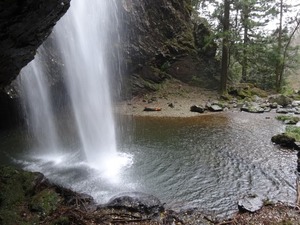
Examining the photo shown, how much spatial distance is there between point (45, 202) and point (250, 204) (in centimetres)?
410

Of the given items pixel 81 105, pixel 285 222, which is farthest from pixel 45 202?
pixel 81 105

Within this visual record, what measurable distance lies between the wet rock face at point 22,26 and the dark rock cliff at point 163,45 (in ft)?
41.6

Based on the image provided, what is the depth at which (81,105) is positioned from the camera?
46.6ft

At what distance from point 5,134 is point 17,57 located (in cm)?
735

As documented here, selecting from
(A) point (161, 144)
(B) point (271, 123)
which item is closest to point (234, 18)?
(B) point (271, 123)

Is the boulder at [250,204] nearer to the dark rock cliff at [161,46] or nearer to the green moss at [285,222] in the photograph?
the green moss at [285,222]

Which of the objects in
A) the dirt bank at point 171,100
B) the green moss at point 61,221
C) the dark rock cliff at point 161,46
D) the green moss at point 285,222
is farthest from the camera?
the dark rock cliff at point 161,46

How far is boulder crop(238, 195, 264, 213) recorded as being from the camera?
211 inches

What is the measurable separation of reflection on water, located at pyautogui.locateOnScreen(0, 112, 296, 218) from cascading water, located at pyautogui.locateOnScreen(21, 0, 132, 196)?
3.0 inches

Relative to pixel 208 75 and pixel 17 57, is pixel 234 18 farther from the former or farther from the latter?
pixel 17 57

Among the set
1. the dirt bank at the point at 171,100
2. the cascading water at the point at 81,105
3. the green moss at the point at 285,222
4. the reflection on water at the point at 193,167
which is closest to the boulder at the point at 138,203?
the reflection on water at the point at 193,167

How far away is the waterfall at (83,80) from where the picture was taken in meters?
11.3

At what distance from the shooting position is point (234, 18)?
2205 cm

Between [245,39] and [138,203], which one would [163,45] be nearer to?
[245,39]
